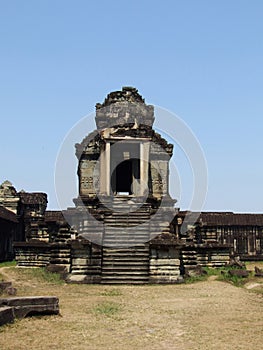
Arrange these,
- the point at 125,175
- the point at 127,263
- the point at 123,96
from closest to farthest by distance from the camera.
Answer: the point at 127,263
the point at 123,96
the point at 125,175

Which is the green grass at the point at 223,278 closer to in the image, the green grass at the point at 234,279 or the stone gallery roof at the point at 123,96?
the green grass at the point at 234,279

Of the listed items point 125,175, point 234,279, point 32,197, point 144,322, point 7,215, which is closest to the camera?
point 144,322

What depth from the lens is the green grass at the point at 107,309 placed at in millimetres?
10266

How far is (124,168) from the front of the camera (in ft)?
96.7

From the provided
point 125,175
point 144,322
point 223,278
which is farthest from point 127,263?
point 125,175

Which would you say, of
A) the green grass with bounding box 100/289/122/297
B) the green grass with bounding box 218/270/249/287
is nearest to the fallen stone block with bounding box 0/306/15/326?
the green grass with bounding box 100/289/122/297

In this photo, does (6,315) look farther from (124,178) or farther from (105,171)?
(124,178)

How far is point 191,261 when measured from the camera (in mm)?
20312

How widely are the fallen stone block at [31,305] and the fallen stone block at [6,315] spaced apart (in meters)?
0.18

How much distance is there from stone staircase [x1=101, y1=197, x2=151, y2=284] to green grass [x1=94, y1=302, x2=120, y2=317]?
4953mm

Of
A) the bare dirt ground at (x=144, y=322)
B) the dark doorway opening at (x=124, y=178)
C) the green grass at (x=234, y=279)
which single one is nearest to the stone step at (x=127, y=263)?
the bare dirt ground at (x=144, y=322)

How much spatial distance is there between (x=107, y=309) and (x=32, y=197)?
29.4 m

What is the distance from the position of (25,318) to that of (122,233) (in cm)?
1032

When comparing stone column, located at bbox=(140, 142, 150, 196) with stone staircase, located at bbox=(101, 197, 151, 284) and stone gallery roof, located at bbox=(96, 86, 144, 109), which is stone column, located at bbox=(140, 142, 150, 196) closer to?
stone gallery roof, located at bbox=(96, 86, 144, 109)
